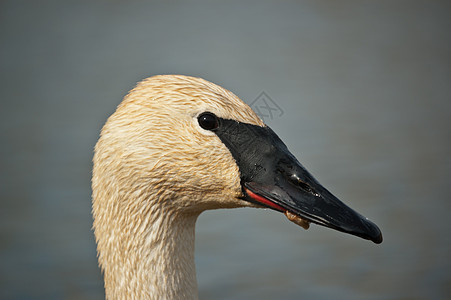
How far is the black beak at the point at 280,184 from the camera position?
2311mm


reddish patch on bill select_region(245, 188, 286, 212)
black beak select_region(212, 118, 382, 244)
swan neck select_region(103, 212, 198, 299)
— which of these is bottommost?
swan neck select_region(103, 212, 198, 299)

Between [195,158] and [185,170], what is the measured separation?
0.06 meters

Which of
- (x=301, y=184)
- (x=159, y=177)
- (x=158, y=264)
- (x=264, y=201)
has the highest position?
(x=301, y=184)

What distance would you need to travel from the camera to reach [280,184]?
236cm

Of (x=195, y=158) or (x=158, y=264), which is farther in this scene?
(x=158, y=264)

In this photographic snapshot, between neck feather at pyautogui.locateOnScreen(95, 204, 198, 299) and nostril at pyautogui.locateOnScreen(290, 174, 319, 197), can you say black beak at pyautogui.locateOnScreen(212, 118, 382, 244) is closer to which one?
nostril at pyautogui.locateOnScreen(290, 174, 319, 197)

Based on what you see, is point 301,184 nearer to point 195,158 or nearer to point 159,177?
point 195,158

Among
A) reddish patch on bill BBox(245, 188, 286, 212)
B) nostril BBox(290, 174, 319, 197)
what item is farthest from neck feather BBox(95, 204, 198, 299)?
nostril BBox(290, 174, 319, 197)

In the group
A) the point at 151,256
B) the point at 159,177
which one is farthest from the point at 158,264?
the point at 159,177

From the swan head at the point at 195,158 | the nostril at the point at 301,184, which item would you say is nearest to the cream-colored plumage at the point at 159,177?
the swan head at the point at 195,158

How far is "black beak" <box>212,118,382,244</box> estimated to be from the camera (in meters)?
2.31

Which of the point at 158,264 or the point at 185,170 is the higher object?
the point at 185,170

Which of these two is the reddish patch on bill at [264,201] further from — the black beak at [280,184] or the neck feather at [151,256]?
the neck feather at [151,256]

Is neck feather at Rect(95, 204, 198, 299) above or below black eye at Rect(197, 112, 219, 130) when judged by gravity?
below
